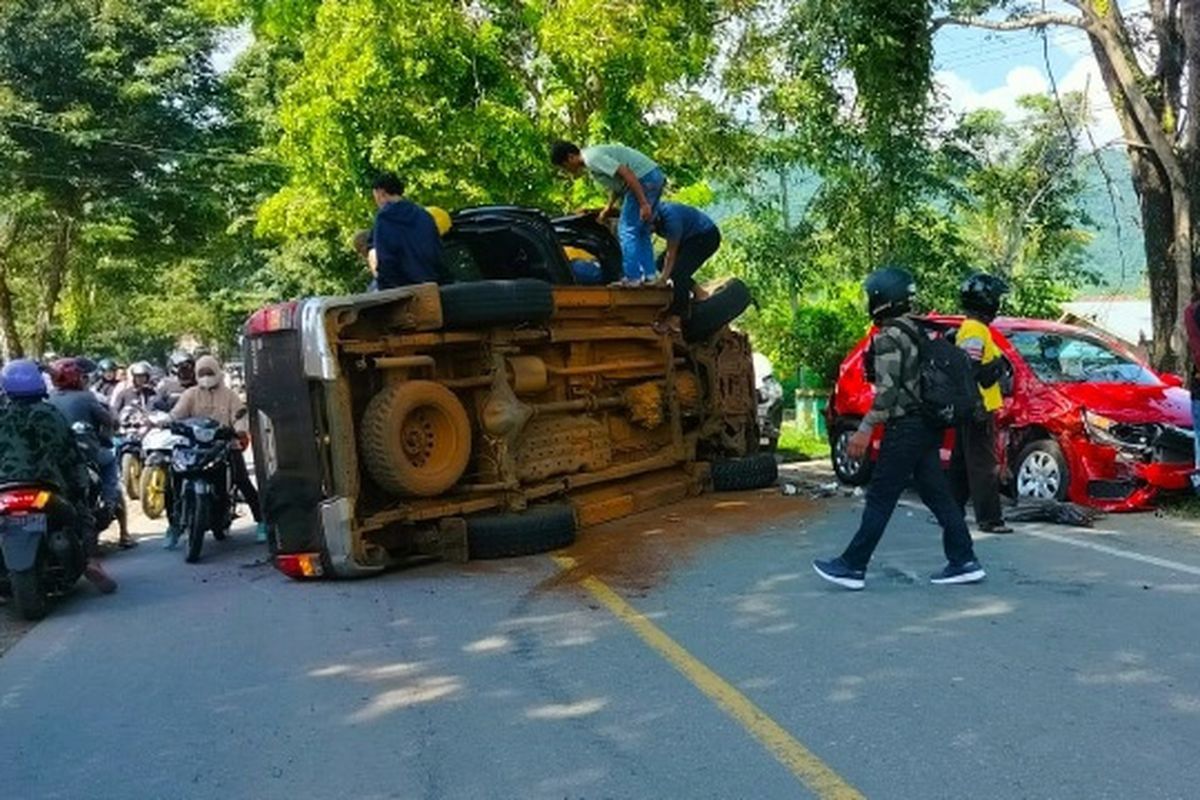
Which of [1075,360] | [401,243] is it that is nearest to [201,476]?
[401,243]

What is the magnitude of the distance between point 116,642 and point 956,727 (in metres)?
4.68

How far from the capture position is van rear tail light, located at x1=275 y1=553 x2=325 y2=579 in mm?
7996

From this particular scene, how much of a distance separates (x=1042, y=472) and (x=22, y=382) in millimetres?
7611

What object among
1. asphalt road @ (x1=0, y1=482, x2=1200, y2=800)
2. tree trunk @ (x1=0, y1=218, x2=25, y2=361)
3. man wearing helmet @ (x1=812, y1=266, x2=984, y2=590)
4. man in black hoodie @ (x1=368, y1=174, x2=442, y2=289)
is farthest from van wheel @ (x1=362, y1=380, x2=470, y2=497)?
tree trunk @ (x1=0, y1=218, x2=25, y2=361)

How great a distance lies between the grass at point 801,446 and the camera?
1594 centimetres

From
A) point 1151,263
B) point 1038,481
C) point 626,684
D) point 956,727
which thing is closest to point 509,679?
point 626,684

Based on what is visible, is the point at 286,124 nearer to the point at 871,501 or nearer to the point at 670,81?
the point at 670,81

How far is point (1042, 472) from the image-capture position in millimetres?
9891

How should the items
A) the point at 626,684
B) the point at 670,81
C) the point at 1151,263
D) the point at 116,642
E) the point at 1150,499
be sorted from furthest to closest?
the point at 670,81 → the point at 1151,263 → the point at 1150,499 → the point at 116,642 → the point at 626,684

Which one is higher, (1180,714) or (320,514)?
(320,514)

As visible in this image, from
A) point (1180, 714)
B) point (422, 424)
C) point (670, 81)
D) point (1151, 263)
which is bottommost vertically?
point (1180, 714)

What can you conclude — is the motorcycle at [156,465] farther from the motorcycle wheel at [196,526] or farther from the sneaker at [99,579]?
the sneaker at [99,579]

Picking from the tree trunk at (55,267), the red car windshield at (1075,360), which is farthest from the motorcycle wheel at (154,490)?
the tree trunk at (55,267)

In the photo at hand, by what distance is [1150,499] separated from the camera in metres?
9.60
